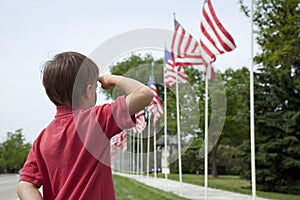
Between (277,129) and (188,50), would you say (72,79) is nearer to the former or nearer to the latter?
(188,50)

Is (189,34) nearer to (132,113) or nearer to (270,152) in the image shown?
(270,152)

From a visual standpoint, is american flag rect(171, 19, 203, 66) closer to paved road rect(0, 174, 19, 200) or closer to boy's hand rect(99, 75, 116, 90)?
paved road rect(0, 174, 19, 200)

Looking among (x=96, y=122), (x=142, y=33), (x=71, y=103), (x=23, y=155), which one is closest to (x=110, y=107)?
(x=96, y=122)

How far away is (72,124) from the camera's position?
5.77ft

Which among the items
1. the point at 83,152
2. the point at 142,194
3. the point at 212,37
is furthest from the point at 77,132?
the point at 142,194

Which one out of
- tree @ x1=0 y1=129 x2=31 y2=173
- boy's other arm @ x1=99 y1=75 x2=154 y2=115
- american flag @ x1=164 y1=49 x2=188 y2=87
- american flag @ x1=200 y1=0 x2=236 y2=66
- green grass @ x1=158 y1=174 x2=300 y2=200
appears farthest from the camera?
tree @ x1=0 y1=129 x2=31 y2=173

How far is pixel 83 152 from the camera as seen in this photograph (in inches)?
67.2

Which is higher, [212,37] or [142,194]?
[212,37]

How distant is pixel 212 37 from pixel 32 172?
10300 mm

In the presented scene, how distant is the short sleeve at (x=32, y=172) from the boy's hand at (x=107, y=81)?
1.19 feet

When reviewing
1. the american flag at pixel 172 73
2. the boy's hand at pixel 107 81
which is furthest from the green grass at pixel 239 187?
the boy's hand at pixel 107 81

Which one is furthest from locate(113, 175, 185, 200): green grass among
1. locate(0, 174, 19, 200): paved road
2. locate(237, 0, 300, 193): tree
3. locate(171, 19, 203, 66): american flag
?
locate(237, 0, 300, 193): tree

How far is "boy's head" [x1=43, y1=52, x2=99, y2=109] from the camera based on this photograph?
1767mm

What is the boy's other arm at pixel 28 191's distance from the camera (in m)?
1.75
